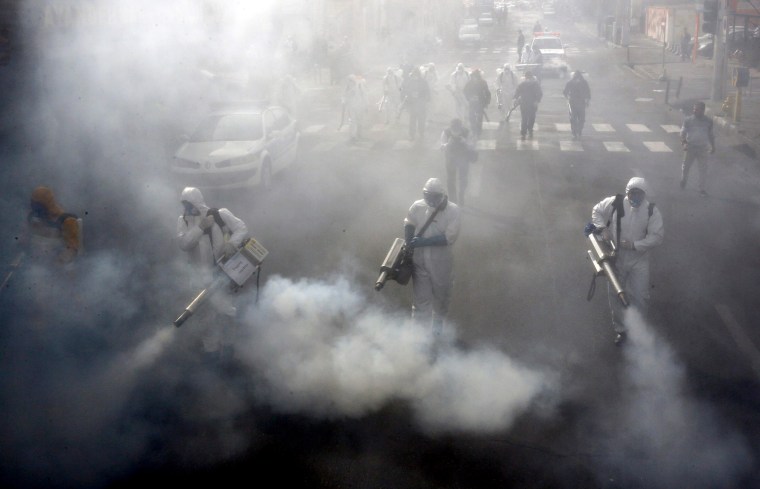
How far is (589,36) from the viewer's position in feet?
197

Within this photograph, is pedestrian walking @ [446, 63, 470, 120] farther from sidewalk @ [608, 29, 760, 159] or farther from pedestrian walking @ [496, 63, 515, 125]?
sidewalk @ [608, 29, 760, 159]

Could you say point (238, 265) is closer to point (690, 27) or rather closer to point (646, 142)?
point (646, 142)

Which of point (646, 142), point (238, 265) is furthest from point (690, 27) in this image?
point (238, 265)

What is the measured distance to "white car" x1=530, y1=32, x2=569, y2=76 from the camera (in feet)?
113

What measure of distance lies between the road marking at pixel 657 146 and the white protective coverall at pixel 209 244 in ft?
41.8

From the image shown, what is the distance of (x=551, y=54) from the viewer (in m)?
35.6

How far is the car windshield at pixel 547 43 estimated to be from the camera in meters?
36.5

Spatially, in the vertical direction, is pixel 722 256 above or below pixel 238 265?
below

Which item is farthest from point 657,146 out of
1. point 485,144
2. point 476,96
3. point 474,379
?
point 474,379

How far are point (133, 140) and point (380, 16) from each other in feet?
84.9

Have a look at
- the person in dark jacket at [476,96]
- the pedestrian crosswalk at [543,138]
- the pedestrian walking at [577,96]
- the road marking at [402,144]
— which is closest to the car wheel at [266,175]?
the pedestrian crosswalk at [543,138]

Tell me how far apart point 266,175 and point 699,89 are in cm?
1940

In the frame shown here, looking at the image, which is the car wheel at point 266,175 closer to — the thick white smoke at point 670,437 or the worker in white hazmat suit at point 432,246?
the worker in white hazmat suit at point 432,246

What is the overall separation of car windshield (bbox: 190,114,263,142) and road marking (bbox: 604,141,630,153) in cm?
762
